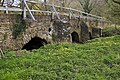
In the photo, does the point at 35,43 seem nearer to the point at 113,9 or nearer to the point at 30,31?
the point at 30,31

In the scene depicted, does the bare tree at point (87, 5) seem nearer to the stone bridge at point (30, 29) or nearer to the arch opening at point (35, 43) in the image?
the stone bridge at point (30, 29)

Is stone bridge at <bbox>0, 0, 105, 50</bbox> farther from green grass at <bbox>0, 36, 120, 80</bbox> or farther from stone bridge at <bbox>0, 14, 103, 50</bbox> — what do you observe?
green grass at <bbox>0, 36, 120, 80</bbox>

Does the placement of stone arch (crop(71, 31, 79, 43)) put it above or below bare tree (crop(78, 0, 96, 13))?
below

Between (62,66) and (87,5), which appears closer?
(62,66)

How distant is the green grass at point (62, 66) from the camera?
9.32 meters

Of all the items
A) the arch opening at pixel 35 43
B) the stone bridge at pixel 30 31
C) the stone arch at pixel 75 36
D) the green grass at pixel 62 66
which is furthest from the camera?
the stone arch at pixel 75 36

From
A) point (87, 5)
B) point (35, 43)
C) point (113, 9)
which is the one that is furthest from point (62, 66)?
point (87, 5)

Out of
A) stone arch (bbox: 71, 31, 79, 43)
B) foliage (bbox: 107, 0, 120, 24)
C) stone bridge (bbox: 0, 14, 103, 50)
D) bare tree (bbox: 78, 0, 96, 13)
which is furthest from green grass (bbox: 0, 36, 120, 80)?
bare tree (bbox: 78, 0, 96, 13)

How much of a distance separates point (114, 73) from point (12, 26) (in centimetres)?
586

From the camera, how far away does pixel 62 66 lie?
1065 cm

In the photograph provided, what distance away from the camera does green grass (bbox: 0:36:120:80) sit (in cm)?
932

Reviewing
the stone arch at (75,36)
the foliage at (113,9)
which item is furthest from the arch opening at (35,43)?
the foliage at (113,9)

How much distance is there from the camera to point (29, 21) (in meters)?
14.3

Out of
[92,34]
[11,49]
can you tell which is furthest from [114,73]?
[92,34]
